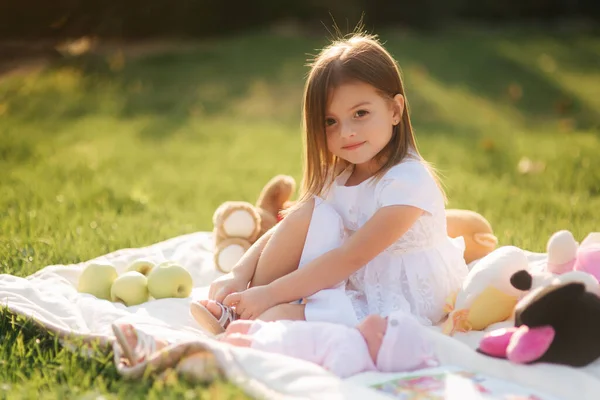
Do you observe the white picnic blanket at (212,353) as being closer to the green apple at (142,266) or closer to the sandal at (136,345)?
the sandal at (136,345)

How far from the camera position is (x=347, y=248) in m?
2.21

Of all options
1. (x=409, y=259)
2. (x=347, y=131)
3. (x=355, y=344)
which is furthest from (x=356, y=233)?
(x=355, y=344)

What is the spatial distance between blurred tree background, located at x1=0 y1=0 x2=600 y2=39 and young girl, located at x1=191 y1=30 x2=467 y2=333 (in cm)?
686

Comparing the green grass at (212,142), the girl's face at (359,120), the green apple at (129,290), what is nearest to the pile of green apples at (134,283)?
the green apple at (129,290)

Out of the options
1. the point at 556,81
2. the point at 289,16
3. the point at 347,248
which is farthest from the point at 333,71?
the point at 289,16

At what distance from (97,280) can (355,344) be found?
1100 millimetres

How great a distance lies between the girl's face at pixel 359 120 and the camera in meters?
2.30

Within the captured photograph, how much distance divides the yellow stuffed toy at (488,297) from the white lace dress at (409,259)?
0.12 metres

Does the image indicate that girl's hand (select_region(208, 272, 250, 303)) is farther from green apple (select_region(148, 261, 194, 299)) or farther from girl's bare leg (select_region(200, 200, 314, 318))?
green apple (select_region(148, 261, 194, 299))

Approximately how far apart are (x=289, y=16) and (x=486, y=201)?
7.11m

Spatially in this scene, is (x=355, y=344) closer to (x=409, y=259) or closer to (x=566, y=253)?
(x=409, y=259)

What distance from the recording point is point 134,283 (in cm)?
249

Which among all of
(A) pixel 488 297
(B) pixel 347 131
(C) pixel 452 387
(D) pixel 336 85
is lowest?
(C) pixel 452 387

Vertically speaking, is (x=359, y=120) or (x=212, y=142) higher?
(x=359, y=120)
